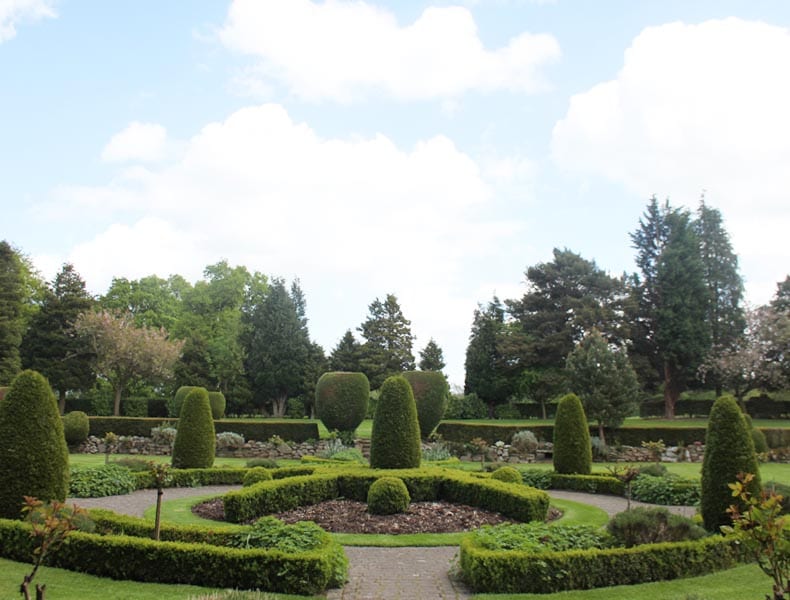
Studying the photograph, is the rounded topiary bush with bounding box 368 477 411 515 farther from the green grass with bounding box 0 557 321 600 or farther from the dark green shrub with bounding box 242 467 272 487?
the green grass with bounding box 0 557 321 600

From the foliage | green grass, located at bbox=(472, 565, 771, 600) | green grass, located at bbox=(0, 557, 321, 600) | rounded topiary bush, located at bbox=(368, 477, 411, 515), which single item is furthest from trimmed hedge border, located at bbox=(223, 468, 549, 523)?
the foliage

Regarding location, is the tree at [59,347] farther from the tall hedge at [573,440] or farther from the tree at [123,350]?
the tall hedge at [573,440]

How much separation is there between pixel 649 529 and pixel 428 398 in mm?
18435

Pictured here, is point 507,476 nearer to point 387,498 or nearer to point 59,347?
point 387,498

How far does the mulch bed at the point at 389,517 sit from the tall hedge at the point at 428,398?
44.9 ft

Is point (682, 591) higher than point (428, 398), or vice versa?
point (428, 398)

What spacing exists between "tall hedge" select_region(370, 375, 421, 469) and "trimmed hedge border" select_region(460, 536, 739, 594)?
21.6 ft

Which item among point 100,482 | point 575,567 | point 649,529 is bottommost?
point 100,482

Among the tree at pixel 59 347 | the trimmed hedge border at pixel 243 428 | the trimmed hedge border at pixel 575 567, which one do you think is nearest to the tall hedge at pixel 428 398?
the trimmed hedge border at pixel 243 428

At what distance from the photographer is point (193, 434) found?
18094 millimetres

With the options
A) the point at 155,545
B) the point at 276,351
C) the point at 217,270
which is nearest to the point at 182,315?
the point at 217,270

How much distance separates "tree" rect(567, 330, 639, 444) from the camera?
90.9ft

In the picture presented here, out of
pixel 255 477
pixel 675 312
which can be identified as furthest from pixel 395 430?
pixel 675 312

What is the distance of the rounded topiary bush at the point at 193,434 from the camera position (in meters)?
17.9
